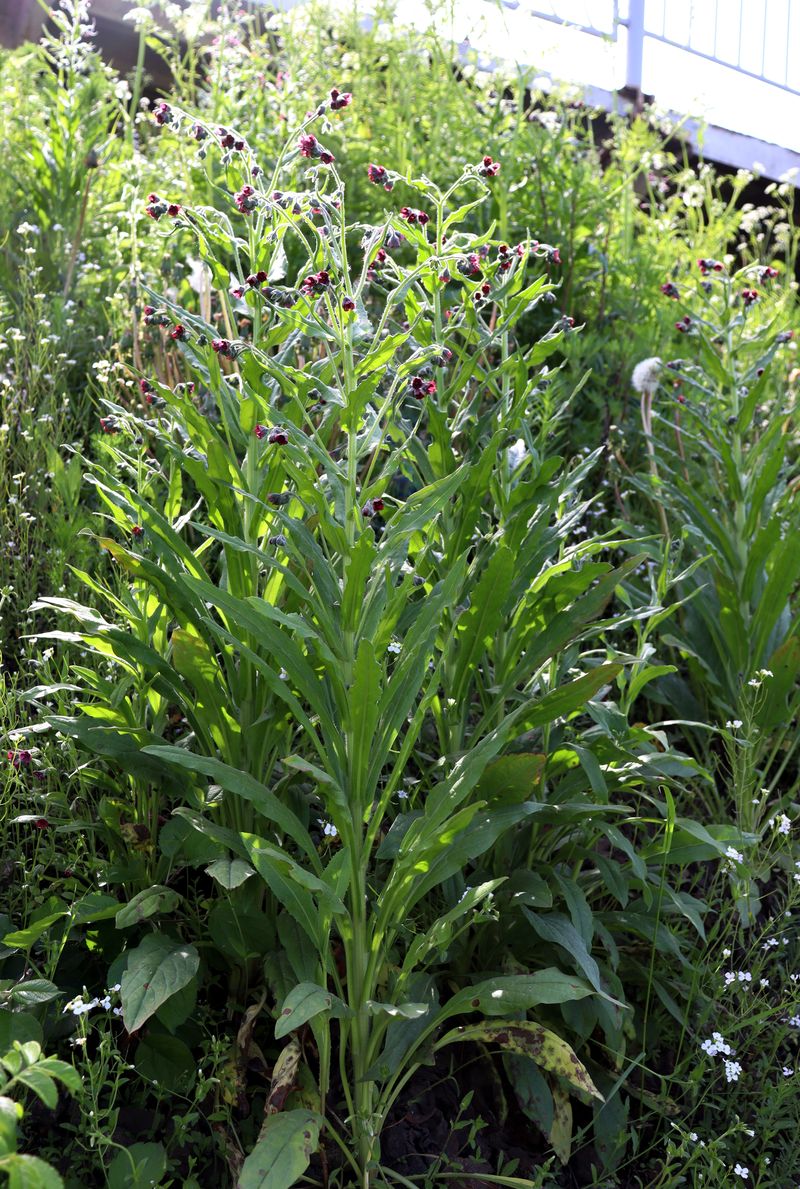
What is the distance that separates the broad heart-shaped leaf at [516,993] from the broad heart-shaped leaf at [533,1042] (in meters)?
0.05

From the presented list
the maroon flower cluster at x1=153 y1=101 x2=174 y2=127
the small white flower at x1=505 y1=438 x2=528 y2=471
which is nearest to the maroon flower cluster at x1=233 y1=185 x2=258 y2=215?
the maroon flower cluster at x1=153 y1=101 x2=174 y2=127

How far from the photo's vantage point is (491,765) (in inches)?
88.6

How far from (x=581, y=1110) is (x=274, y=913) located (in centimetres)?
79

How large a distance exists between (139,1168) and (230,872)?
51 centimetres

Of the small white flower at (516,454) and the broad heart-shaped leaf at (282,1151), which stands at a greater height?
the small white flower at (516,454)

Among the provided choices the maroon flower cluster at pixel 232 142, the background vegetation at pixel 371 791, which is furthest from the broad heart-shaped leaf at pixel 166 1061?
the maroon flower cluster at pixel 232 142

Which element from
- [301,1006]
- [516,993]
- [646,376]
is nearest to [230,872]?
[301,1006]

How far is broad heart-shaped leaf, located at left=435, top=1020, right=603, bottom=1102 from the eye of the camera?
2.06 meters

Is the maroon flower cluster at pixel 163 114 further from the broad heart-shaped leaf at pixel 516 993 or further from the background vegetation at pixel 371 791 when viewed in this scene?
the broad heart-shaped leaf at pixel 516 993

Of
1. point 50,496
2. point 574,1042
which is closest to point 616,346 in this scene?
point 50,496

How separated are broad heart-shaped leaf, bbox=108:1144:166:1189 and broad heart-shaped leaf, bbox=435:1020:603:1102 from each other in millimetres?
543

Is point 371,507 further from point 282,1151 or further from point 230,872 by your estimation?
point 282,1151

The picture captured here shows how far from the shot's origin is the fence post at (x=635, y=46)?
7352 millimetres

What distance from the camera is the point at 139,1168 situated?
188cm
